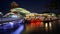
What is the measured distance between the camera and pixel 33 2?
213 centimetres

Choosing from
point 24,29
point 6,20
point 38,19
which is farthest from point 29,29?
point 6,20

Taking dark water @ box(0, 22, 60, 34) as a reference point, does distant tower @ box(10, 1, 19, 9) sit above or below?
above

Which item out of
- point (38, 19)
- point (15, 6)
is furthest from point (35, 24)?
point (15, 6)

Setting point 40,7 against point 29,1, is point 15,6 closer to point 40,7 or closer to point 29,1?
point 29,1

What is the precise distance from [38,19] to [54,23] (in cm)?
27

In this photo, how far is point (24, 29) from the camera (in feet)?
6.79

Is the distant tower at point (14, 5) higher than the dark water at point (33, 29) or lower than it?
higher

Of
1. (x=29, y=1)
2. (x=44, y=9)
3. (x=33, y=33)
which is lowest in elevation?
(x=33, y=33)

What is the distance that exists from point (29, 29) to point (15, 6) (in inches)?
17.7

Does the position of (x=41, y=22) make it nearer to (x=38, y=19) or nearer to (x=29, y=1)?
(x=38, y=19)

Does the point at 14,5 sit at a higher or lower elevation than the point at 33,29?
higher

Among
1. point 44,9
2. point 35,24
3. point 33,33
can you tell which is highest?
point 44,9

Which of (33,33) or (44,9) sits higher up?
(44,9)

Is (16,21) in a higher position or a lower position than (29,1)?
lower
